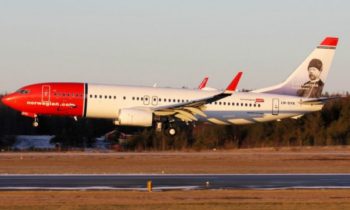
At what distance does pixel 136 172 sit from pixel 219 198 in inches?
479

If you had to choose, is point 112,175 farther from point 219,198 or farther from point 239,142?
point 239,142

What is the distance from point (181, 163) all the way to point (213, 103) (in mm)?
13076

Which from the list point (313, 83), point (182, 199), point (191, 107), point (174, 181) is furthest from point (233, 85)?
point (182, 199)

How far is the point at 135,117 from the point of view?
175 feet

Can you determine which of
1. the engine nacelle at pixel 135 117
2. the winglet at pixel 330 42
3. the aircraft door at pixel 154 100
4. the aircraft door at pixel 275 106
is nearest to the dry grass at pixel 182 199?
the engine nacelle at pixel 135 117

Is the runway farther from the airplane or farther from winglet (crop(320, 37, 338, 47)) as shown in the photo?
winglet (crop(320, 37, 338, 47))

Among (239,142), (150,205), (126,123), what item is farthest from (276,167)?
(239,142)

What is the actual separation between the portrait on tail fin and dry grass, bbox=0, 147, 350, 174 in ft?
23.8

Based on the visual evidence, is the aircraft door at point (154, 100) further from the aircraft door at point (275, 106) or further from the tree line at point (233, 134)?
the aircraft door at point (275, 106)

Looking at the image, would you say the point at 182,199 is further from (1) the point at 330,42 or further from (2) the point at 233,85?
(1) the point at 330,42

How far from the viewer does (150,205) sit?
25.1m

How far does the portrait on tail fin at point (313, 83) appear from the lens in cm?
6041

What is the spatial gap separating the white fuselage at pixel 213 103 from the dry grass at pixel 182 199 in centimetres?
2543

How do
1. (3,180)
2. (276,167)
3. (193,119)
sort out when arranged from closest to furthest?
(3,180) < (276,167) < (193,119)
